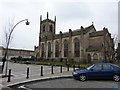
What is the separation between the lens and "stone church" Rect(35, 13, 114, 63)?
3663cm

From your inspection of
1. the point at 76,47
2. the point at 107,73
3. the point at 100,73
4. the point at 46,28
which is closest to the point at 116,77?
the point at 107,73

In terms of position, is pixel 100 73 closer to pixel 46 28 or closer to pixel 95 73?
pixel 95 73


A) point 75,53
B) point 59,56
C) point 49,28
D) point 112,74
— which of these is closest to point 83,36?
point 75,53

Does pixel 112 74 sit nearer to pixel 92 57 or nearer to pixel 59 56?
pixel 92 57

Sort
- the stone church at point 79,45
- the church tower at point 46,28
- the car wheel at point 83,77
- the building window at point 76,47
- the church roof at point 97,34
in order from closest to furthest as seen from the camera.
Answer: the car wheel at point 83,77 < the stone church at point 79,45 < the church roof at point 97,34 < the building window at point 76,47 < the church tower at point 46,28

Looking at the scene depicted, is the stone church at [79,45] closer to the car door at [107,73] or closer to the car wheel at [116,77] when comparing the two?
the car wheel at [116,77]

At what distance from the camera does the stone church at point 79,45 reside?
3663 cm

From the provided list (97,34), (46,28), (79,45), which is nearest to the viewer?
(97,34)

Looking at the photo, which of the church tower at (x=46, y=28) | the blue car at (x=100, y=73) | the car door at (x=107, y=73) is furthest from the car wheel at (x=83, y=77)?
the church tower at (x=46, y=28)

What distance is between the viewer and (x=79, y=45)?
43781mm

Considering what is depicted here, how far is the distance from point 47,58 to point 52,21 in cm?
2194

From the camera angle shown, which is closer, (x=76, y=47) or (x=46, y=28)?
(x=76, y=47)

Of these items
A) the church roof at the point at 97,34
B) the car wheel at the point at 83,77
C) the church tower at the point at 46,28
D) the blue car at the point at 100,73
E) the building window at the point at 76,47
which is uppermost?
the church tower at the point at 46,28

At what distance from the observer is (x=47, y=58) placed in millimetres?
54719
